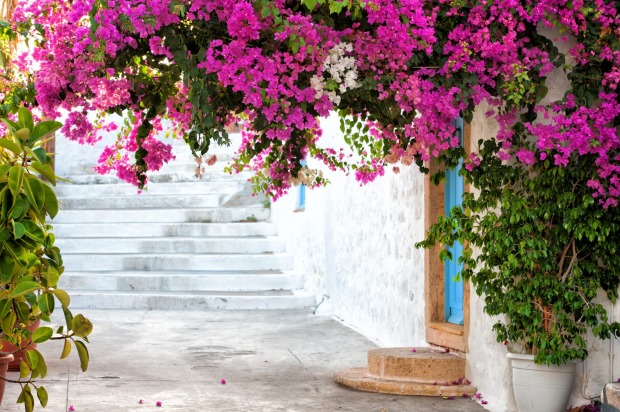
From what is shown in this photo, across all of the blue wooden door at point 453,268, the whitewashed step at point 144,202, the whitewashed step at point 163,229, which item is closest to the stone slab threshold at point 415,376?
the blue wooden door at point 453,268

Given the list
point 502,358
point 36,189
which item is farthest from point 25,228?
point 502,358

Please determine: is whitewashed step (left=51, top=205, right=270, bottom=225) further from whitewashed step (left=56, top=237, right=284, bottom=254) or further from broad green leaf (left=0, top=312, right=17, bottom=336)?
broad green leaf (left=0, top=312, right=17, bottom=336)

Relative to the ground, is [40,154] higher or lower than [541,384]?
higher

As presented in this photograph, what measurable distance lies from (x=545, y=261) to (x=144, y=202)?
11.4 meters

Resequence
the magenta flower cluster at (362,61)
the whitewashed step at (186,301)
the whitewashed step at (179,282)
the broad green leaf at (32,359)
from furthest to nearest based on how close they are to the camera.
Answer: the whitewashed step at (179,282) → the whitewashed step at (186,301) → the magenta flower cluster at (362,61) → the broad green leaf at (32,359)

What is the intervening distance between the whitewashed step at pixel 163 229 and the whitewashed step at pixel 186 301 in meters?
2.29

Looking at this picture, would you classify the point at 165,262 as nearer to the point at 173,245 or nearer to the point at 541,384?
the point at 173,245

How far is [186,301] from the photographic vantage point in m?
12.7

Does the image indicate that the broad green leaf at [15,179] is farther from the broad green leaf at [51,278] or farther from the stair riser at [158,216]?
the stair riser at [158,216]

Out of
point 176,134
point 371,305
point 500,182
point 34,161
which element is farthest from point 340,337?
point 34,161

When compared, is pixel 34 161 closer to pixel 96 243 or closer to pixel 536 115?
pixel 536 115

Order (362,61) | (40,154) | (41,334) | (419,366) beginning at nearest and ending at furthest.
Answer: (40,154)
(41,334)
(362,61)
(419,366)

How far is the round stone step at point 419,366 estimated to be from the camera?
6867 millimetres

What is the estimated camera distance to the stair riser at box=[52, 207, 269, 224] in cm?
1550
